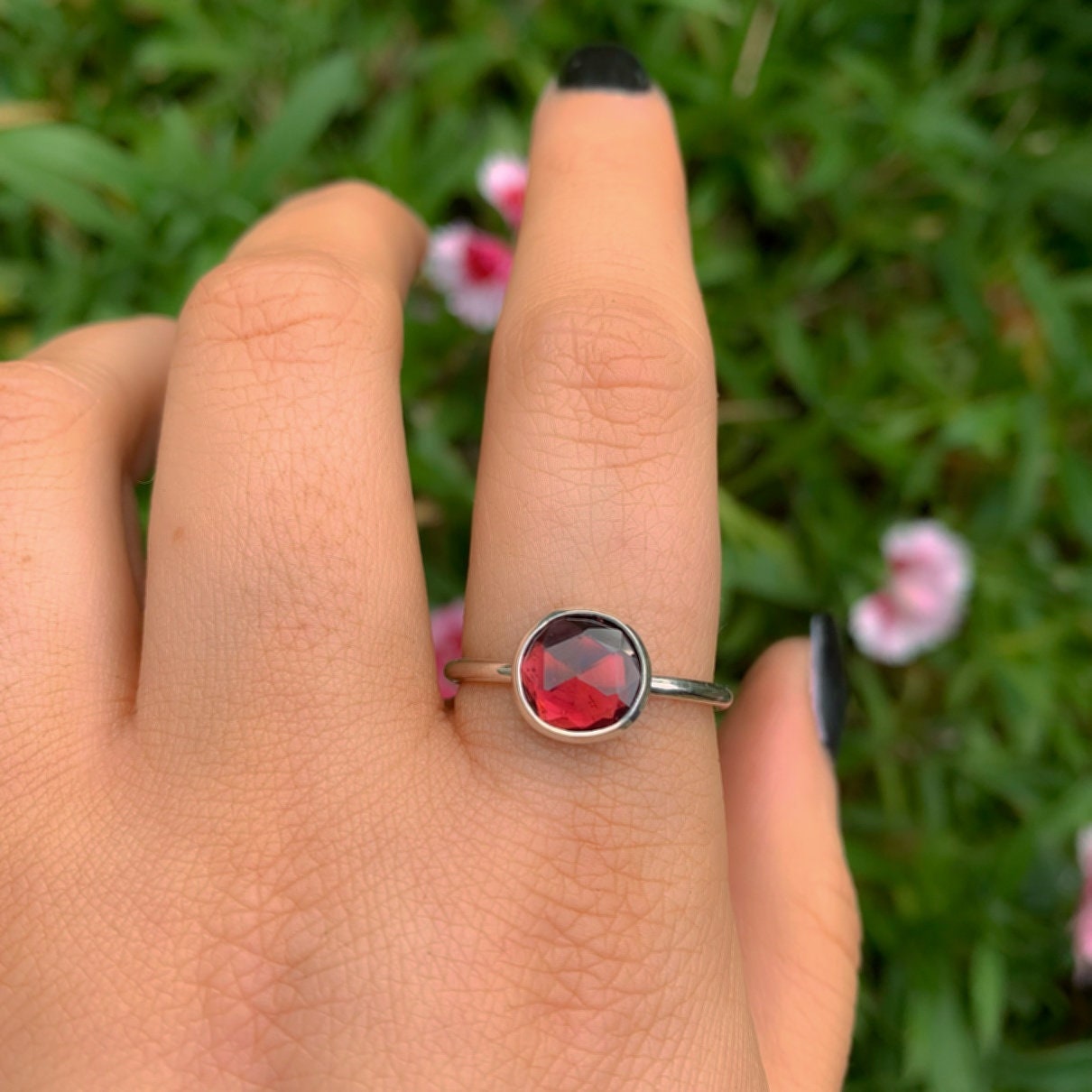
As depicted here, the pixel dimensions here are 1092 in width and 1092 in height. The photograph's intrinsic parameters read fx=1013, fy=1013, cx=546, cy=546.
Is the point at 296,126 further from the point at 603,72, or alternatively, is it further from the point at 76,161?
the point at 603,72

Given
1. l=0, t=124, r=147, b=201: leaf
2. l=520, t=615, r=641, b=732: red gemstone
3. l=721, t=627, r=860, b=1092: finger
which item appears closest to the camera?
l=520, t=615, r=641, b=732: red gemstone

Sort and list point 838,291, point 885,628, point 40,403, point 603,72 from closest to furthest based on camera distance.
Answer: point 40,403
point 603,72
point 885,628
point 838,291

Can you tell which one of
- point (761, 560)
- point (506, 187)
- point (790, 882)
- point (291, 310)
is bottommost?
point (790, 882)

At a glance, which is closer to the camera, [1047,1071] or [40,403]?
[40,403]

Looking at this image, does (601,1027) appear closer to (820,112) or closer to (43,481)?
(43,481)

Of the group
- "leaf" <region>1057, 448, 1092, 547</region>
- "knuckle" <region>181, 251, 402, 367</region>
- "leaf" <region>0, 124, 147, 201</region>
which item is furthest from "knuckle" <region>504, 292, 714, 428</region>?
"leaf" <region>1057, 448, 1092, 547</region>

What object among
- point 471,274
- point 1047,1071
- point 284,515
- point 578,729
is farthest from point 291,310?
point 1047,1071

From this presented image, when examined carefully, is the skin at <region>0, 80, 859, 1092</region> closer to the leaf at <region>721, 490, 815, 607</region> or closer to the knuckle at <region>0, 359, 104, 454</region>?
the knuckle at <region>0, 359, 104, 454</region>
